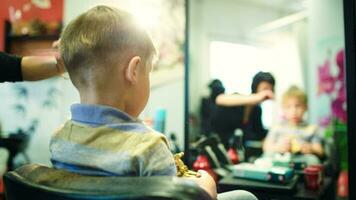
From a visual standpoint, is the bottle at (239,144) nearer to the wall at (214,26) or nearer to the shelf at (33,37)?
the wall at (214,26)

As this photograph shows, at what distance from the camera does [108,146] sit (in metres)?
0.63

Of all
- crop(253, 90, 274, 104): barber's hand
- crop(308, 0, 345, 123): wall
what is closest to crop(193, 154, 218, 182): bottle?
crop(253, 90, 274, 104): barber's hand

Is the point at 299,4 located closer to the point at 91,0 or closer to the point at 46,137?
the point at 91,0

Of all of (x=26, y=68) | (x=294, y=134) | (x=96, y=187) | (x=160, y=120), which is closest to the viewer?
(x=96, y=187)

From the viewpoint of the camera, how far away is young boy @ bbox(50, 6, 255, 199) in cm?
62

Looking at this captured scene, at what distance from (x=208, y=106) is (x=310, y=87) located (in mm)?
549

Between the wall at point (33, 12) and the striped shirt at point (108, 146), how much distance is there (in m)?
1.30

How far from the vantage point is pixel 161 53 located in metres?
2.04

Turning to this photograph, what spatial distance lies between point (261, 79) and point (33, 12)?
3.93 ft

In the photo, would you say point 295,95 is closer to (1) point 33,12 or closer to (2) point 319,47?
(2) point 319,47

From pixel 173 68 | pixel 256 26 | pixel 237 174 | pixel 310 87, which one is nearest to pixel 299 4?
pixel 256 26

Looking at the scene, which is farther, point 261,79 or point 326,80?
point 326,80

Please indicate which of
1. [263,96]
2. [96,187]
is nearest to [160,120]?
[263,96]

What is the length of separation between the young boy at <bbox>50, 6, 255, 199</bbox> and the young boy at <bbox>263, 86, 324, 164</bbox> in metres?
1.17
